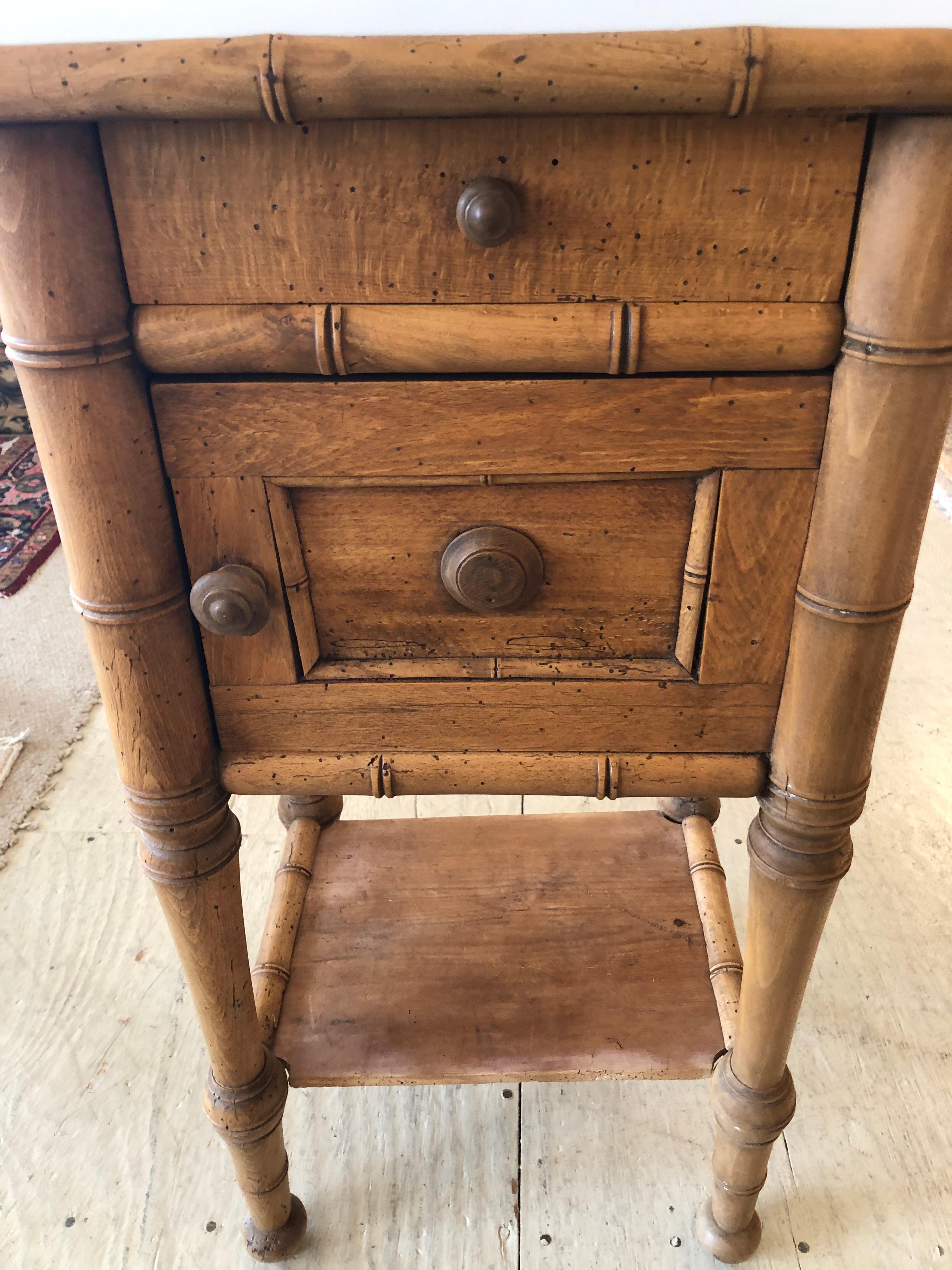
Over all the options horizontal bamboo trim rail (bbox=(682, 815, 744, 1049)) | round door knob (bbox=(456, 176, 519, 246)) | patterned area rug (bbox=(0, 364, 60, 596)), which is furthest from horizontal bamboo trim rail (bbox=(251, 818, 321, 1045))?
patterned area rug (bbox=(0, 364, 60, 596))

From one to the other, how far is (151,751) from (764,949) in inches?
17.2

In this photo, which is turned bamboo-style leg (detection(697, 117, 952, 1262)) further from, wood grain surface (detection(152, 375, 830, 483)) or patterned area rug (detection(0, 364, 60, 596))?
patterned area rug (detection(0, 364, 60, 596))

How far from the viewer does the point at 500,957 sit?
0.94 metres

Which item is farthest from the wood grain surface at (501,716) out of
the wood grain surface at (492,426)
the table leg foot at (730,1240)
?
the table leg foot at (730,1240)

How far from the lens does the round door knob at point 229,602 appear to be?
0.56 m

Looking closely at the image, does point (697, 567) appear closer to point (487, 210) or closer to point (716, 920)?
point (487, 210)

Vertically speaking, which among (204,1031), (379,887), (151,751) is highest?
(151,751)

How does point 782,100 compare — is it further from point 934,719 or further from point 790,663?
point 934,719

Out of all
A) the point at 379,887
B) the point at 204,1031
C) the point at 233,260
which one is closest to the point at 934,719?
the point at 379,887

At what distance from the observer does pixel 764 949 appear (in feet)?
2.28

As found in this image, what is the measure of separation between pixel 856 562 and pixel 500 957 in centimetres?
56

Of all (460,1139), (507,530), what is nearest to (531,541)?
(507,530)

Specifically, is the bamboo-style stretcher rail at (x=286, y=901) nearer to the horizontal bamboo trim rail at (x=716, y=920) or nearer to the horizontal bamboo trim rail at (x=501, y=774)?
the horizontal bamboo trim rail at (x=501, y=774)

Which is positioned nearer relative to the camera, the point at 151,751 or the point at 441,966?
the point at 151,751
